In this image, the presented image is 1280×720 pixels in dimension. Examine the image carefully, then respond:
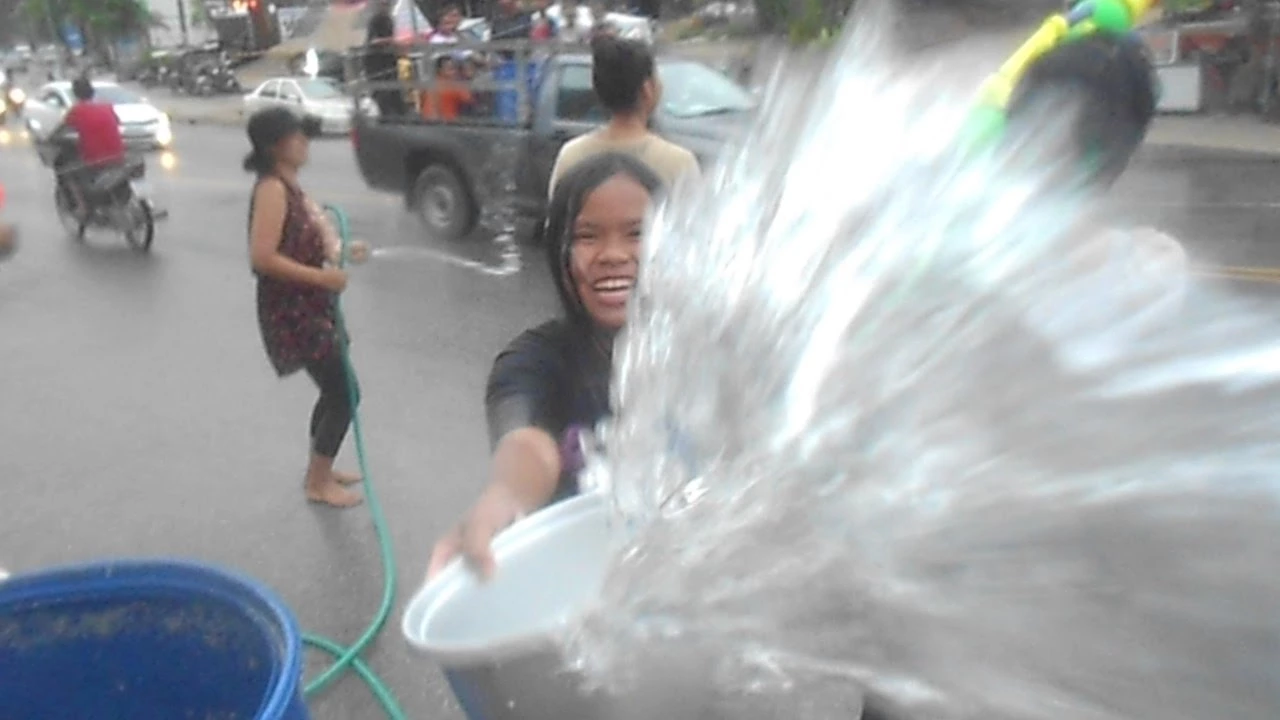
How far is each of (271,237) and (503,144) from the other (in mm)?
5607

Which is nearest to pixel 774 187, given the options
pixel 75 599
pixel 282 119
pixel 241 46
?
pixel 75 599

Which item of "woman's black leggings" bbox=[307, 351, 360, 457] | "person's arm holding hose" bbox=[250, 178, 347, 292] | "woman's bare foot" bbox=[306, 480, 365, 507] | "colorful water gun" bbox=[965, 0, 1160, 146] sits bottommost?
"woman's bare foot" bbox=[306, 480, 365, 507]

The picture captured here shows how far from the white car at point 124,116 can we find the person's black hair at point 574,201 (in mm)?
21467

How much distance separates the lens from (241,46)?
48.5 m

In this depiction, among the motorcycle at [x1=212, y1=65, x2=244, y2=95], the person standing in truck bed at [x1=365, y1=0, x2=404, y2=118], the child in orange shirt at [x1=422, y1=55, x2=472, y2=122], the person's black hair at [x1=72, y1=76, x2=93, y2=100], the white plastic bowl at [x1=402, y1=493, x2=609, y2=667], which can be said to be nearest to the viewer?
the white plastic bowl at [x1=402, y1=493, x2=609, y2=667]

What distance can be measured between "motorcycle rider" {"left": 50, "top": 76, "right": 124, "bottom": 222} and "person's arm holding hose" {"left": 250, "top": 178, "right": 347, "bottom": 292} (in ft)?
28.0

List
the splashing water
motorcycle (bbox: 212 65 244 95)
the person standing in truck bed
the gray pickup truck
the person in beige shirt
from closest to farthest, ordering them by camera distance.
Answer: the splashing water → the person in beige shirt → the gray pickup truck → the person standing in truck bed → motorcycle (bbox: 212 65 244 95)

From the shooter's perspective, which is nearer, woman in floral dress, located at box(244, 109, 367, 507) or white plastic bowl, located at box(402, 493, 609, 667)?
white plastic bowl, located at box(402, 493, 609, 667)

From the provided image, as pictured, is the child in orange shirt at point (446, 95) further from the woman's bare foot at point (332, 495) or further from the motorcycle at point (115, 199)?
the woman's bare foot at point (332, 495)

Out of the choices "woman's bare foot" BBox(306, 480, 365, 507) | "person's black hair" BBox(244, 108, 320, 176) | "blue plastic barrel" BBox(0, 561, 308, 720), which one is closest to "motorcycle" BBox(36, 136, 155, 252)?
"woman's bare foot" BBox(306, 480, 365, 507)

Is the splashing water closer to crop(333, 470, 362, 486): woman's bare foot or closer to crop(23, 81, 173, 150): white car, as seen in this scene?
crop(333, 470, 362, 486): woman's bare foot

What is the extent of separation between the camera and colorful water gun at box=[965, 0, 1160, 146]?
4.46 ft

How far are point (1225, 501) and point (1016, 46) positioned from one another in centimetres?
100

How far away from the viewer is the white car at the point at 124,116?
22375 millimetres
